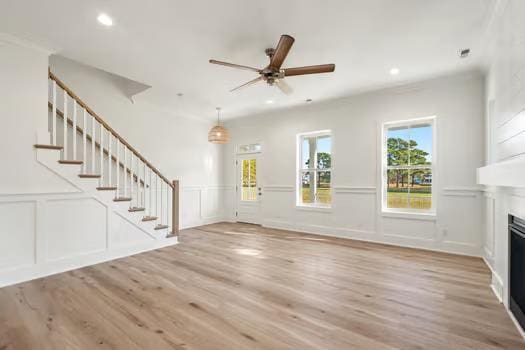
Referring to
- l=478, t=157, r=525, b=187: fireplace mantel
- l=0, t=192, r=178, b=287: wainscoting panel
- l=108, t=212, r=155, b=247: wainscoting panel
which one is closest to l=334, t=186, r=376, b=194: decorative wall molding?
l=478, t=157, r=525, b=187: fireplace mantel

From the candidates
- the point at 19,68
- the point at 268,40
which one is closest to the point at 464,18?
the point at 268,40

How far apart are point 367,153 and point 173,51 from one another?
12.7 feet

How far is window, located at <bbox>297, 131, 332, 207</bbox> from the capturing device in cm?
563

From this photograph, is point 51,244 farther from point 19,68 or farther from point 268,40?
point 268,40

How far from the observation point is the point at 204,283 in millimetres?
2941

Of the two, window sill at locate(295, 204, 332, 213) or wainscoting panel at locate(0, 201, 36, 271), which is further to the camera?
window sill at locate(295, 204, 332, 213)

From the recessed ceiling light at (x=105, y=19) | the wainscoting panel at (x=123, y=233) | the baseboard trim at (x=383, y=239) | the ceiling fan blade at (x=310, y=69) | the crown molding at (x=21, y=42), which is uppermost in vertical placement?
the recessed ceiling light at (x=105, y=19)

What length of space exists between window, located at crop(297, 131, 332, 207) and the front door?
126 cm

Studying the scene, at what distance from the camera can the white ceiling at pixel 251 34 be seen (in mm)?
2479

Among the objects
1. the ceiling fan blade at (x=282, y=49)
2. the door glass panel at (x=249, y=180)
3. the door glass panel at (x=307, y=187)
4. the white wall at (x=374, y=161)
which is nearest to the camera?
the ceiling fan blade at (x=282, y=49)

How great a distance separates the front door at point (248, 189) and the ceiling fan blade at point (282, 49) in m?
3.96

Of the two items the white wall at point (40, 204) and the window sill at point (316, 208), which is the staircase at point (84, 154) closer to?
the white wall at point (40, 204)

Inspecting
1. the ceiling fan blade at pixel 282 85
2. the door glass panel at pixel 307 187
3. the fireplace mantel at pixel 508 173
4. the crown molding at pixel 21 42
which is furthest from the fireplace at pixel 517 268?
the crown molding at pixel 21 42

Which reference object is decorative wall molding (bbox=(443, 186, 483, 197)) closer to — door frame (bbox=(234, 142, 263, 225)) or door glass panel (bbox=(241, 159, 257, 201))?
door frame (bbox=(234, 142, 263, 225))
